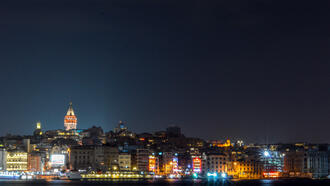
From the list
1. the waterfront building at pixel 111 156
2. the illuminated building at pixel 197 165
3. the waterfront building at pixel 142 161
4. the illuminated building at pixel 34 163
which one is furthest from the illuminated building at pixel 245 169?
the illuminated building at pixel 34 163

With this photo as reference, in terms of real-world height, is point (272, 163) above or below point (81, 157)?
below

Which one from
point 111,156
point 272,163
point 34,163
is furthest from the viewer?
point 272,163

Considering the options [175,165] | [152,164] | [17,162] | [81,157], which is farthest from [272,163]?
[17,162]

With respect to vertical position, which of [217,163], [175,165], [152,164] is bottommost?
[175,165]

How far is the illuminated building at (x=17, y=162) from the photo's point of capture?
13212cm

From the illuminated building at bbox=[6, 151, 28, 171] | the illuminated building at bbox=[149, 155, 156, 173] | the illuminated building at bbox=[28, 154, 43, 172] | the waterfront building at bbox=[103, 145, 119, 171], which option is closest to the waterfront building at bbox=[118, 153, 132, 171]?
the waterfront building at bbox=[103, 145, 119, 171]

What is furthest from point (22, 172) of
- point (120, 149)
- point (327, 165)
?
point (327, 165)

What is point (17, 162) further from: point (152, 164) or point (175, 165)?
point (175, 165)

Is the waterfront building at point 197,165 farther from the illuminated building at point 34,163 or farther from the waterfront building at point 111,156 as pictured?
the illuminated building at point 34,163

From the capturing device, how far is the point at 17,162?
436 ft

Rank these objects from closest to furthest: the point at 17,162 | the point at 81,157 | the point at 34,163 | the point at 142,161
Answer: the point at 142,161 → the point at 81,157 → the point at 17,162 → the point at 34,163

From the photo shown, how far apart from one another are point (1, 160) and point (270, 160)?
2200 inches

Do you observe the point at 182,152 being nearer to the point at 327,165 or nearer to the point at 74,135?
the point at 327,165

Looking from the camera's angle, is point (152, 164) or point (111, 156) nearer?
point (152, 164)
